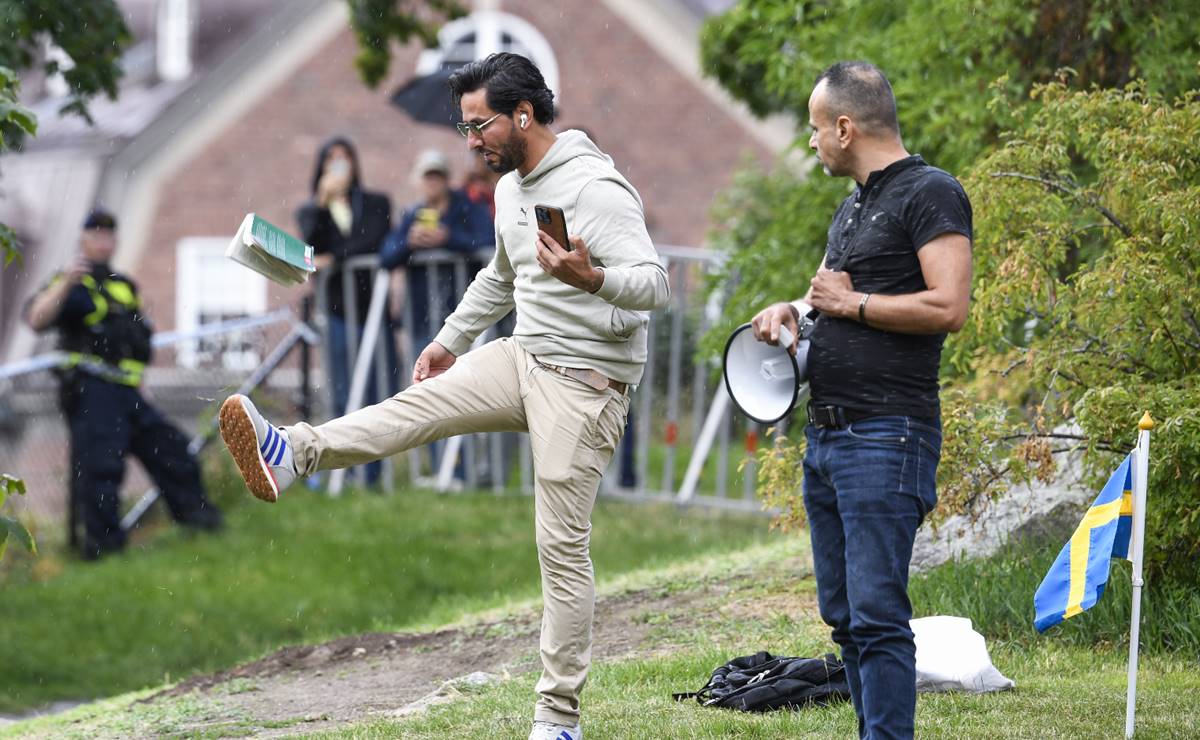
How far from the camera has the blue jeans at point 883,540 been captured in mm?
4805

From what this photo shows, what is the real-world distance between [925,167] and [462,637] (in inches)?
183

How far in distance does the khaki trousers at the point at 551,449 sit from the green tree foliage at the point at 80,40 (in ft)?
16.7

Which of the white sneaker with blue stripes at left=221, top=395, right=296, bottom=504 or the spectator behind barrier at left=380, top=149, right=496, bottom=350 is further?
the spectator behind barrier at left=380, top=149, right=496, bottom=350

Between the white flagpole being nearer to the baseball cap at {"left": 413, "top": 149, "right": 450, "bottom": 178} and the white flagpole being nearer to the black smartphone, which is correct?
the black smartphone

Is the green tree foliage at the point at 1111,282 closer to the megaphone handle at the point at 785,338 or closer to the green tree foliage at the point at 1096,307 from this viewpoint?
the green tree foliage at the point at 1096,307

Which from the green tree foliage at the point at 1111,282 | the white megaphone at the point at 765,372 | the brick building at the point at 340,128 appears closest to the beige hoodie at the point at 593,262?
the white megaphone at the point at 765,372

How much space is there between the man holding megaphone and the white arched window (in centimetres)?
2228

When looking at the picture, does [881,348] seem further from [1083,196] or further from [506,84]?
[1083,196]

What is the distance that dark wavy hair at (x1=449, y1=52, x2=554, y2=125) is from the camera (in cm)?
566

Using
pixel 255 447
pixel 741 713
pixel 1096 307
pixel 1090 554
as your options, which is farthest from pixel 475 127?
pixel 1096 307

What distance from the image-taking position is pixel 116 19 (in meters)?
10.3

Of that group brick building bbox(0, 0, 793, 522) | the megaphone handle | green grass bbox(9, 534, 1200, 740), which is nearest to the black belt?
the megaphone handle

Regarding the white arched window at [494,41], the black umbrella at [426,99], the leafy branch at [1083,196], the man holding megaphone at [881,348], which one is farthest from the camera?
the white arched window at [494,41]

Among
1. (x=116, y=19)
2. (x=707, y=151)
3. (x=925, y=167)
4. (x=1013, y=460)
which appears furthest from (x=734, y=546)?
(x=707, y=151)
